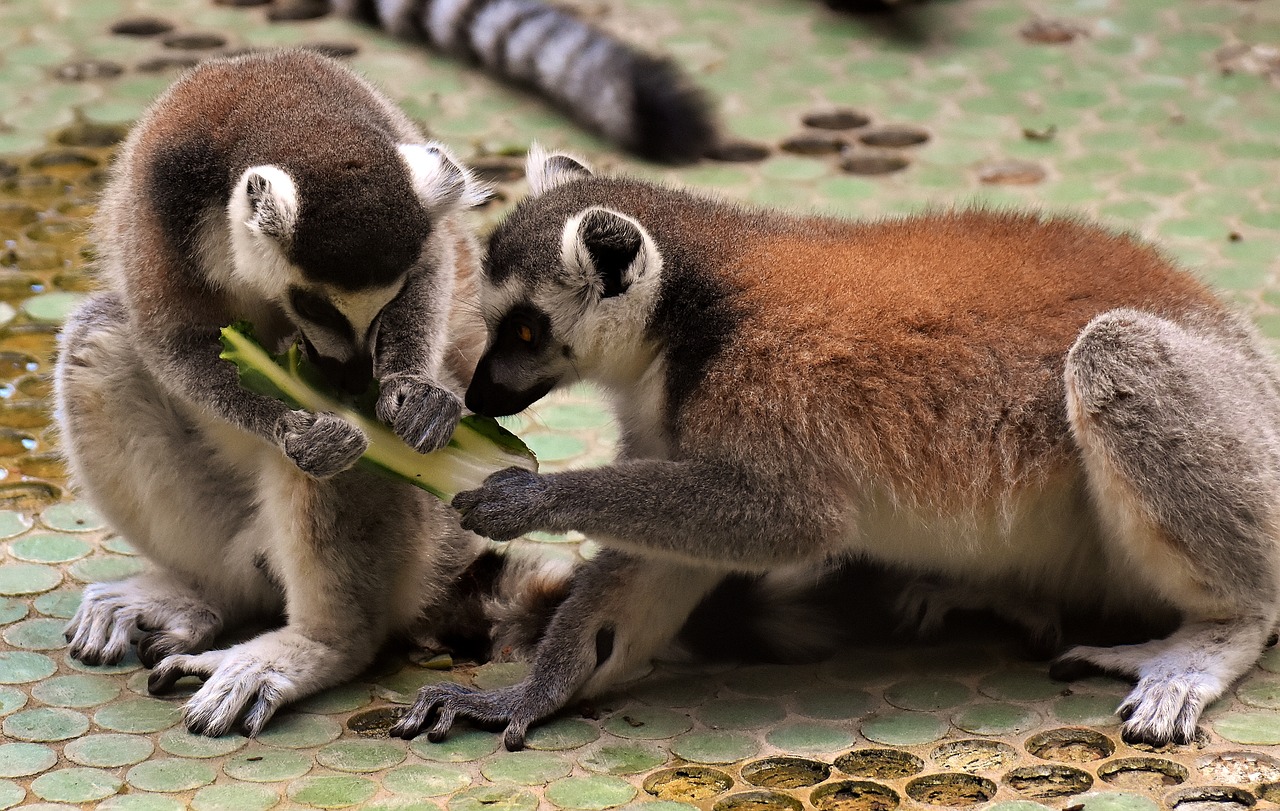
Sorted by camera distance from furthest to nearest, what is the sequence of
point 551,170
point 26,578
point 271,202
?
point 26,578, point 551,170, point 271,202

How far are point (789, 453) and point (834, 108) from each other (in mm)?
4954

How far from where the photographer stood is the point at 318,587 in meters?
4.36

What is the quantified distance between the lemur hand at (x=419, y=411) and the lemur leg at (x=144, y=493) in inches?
29.4

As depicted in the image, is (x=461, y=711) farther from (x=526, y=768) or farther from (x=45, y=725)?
A: (x=45, y=725)

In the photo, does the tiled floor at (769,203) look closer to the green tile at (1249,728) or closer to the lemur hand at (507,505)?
the green tile at (1249,728)

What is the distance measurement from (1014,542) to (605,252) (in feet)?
4.58

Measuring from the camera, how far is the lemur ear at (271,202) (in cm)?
397

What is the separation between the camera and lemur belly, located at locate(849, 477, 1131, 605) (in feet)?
14.1

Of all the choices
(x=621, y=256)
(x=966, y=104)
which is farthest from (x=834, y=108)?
(x=621, y=256)

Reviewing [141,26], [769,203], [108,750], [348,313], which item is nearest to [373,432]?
[348,313]

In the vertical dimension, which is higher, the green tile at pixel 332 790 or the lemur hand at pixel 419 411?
the lemur hand at pixel 419 411

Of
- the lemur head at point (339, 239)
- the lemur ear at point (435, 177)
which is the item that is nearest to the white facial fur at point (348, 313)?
the lemur head at point (339, 239)

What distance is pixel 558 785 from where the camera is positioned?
394cm

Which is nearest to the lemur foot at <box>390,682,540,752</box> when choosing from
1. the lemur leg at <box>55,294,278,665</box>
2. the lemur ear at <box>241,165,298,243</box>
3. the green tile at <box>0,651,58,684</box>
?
the lemur leg at <box>55,294,278,665</box>
